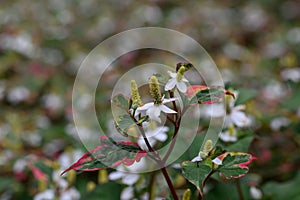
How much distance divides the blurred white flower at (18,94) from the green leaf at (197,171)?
131 cm

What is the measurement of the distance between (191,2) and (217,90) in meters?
2.24

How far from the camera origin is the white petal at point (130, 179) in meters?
0.83

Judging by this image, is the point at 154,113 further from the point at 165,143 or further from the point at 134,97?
the point at 165,143

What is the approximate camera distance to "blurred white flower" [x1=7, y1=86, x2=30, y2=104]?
5.87ft

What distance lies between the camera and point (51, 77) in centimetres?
196

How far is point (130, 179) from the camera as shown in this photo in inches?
33.3

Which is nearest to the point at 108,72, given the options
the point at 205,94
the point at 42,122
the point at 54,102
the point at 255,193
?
the point at 54,102

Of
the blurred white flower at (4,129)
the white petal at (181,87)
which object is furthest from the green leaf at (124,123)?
the blurred white flower at (4,129)

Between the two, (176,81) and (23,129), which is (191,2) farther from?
(176,81)

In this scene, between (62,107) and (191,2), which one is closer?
(62,107)

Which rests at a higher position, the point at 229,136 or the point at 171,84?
the point at 171,84

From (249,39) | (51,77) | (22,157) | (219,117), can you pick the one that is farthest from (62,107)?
(249,39)

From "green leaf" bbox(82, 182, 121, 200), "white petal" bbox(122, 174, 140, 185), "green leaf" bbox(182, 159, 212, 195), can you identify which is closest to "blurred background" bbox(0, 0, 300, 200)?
"green leaf" bbox(82, 182, 121, 200)

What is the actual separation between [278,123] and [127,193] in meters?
0.56
